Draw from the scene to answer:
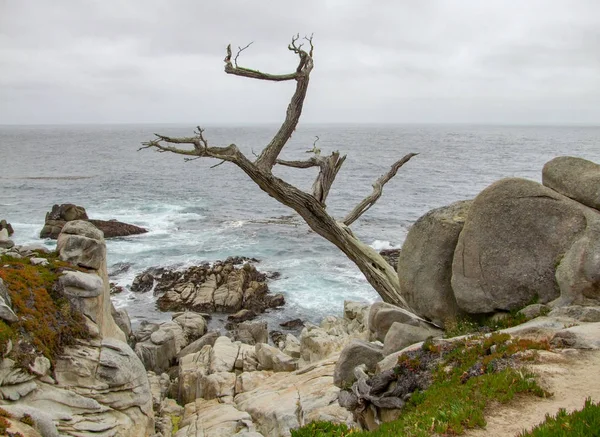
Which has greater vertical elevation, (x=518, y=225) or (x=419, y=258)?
(x=518, y=225)

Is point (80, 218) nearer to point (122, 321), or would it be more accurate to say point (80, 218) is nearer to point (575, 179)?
point (122, 321)

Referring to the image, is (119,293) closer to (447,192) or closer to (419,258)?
(419,258)

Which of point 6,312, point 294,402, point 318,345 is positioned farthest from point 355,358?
point 6,312

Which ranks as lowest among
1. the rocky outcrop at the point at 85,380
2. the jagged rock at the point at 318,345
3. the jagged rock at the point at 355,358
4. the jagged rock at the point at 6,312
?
the jagged rock at the point at 318,345

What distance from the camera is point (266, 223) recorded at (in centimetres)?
5491

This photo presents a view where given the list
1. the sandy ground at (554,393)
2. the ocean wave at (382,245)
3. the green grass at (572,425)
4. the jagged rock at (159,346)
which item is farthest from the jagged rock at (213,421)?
the ocean wave at (382,245)

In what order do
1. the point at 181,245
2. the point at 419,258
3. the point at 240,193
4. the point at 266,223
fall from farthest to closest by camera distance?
1. the point at 240,193
2. the point at 266,223
3. the point at 181,245
4. the point at 419,258

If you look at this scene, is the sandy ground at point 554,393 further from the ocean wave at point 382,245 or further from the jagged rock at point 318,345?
the ocean wave at point 382,245

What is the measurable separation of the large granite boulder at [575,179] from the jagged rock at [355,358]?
573 centimetres

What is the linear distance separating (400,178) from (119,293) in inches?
2298

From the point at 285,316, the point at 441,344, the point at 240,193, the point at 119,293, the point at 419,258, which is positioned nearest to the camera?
the point at 441,344

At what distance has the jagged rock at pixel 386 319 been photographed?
13348 mm

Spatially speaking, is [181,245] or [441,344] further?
[181,245]

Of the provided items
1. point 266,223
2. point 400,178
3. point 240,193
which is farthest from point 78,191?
point 400,178
